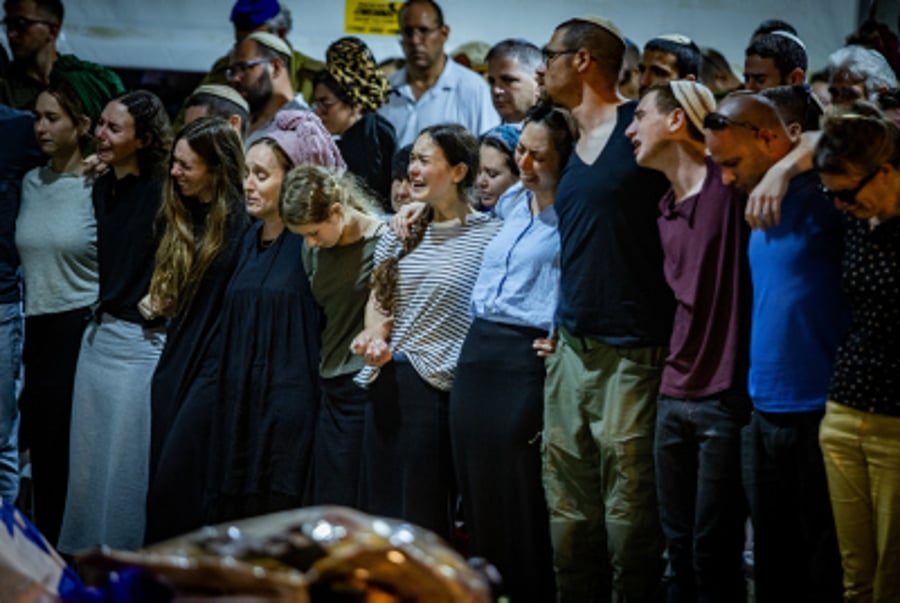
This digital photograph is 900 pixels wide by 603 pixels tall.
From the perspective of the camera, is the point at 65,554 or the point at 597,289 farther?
the point at 65,554

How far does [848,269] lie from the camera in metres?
3.45

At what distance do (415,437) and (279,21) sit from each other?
311 cm

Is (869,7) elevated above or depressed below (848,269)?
above

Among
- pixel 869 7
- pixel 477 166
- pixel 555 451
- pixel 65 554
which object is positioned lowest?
pixel 65 554

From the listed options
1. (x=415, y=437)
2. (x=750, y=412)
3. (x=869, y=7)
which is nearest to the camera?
(x=750, y=412)

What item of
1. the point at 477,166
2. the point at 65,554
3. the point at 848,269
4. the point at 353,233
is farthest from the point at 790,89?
the point at 65,554

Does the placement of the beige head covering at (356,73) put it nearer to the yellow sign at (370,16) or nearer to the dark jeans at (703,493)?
the yellow sign at (370,16)

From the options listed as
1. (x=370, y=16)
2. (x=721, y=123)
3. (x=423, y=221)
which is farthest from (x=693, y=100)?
(x=370, y=16)

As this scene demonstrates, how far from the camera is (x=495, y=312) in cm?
426

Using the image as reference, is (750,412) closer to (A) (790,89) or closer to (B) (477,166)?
(A) (790,89)

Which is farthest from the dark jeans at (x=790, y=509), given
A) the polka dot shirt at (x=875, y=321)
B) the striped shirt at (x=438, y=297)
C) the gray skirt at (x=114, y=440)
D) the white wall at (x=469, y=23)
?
the white wall at (x=469, y=23)

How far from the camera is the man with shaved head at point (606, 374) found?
3990 millimetres

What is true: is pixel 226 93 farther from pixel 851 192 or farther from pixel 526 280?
pixel 851 192

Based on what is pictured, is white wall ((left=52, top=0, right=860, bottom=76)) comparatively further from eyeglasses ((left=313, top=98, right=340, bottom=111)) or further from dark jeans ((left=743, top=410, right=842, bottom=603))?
dark jeans ((left=743, top=410, right=842, bottom=603))
